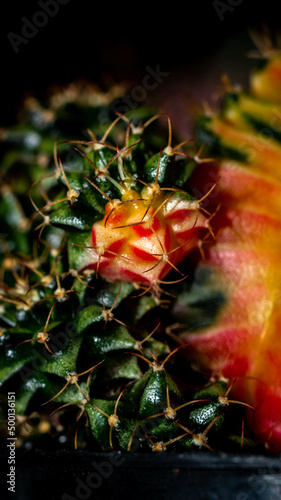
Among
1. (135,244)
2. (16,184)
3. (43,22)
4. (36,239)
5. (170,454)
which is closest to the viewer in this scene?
(170,454)

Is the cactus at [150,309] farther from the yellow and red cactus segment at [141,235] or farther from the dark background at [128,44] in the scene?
the dark background at [128,44]

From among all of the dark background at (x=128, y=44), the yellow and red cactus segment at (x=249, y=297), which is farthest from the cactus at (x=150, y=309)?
the dark background at (x=128, y=44)

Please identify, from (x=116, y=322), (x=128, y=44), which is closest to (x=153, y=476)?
(x=116, y=322)

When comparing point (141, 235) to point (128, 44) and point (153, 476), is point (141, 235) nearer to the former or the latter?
point (153, 476)

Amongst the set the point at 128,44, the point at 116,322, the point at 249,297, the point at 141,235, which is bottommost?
the point at 249,297

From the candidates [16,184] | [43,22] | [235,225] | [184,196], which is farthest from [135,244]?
[43,22]

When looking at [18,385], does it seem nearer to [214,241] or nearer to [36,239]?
[36,239]
